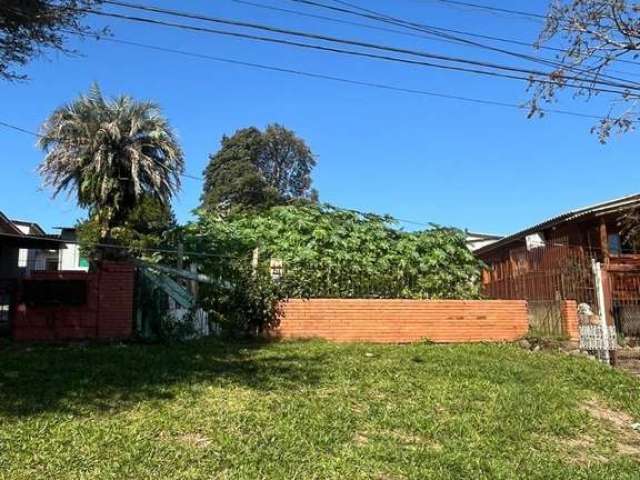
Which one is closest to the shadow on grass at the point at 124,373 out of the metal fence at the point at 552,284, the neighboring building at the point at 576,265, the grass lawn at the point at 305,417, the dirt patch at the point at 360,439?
the grass lawn at the point at 305,417

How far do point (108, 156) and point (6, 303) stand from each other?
25.0 ft

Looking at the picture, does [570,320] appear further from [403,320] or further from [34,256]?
[34,256]

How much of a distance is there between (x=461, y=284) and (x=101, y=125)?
1235cm

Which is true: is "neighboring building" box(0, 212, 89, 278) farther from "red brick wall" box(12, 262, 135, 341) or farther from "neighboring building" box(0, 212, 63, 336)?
"red brick wall" box(12, 262, 135, 341)

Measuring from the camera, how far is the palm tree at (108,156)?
20.1 metres

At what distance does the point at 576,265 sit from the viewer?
14.0 m

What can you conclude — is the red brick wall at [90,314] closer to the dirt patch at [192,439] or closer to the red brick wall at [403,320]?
the red brick wall at [403,320]

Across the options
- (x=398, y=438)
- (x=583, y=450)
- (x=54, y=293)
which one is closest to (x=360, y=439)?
(x=398, y=438)

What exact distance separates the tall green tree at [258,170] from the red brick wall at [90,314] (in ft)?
92.8

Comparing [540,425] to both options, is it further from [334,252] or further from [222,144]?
[222,144]

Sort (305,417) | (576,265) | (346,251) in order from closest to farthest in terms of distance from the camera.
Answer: (305,417)
(576,265)
(346,251)

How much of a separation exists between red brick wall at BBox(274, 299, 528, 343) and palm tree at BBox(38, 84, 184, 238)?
9720mm

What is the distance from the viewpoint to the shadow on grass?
715cm

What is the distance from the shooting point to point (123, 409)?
22.3ft
